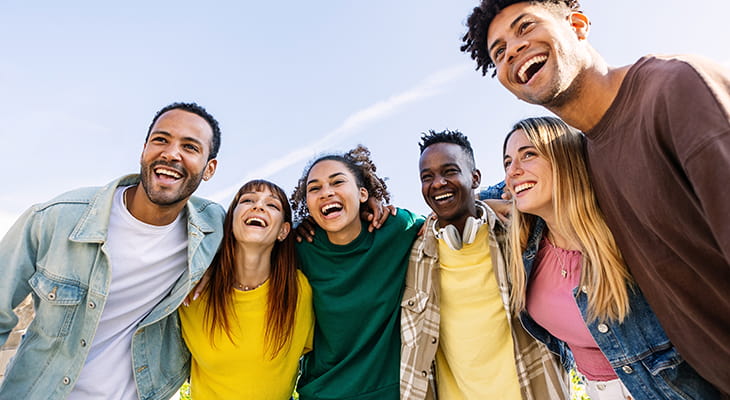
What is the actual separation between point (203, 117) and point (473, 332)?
319 cm

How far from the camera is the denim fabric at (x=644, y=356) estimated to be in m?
2.30

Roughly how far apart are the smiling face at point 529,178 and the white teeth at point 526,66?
1.94 feet

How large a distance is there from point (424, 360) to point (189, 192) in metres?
2.50

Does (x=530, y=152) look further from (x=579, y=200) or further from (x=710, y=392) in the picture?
(x=710, y=392)

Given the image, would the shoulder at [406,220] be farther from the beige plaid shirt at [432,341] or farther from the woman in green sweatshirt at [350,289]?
the beige plaid shirt at [432,341]

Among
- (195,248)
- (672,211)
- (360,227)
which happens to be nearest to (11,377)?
(195,248)

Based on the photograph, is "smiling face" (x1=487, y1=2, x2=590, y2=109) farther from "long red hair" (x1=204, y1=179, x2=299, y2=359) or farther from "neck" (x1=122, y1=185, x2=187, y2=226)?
"neck" (x1=122, y1=185, x2=187, y2=226)

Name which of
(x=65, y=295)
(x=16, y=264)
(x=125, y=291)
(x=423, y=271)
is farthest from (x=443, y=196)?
(x=16, y=264)

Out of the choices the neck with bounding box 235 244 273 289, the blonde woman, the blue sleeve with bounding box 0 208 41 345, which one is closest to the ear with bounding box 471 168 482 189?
the blonde woman

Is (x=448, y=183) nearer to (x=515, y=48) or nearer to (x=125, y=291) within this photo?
(x=515, y=48)

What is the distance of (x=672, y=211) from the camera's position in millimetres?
1817

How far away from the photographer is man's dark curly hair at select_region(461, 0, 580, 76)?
99.9 inches

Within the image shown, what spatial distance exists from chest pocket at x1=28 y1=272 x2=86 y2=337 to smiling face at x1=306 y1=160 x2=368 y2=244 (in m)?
2.03

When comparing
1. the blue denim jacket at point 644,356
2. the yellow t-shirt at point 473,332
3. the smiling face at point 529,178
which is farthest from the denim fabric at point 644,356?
the yellow t-shirt at point 473,332
